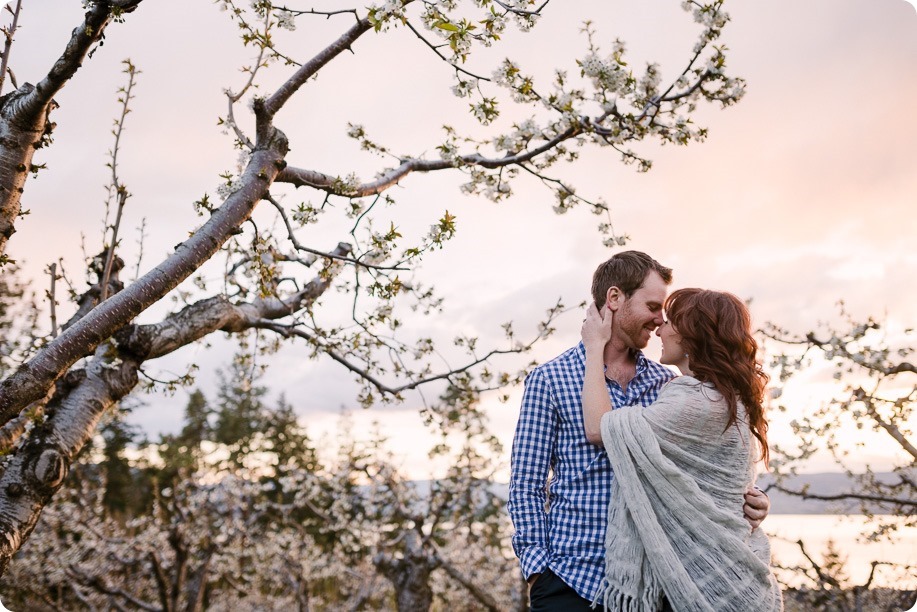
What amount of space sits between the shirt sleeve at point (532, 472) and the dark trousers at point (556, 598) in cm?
3

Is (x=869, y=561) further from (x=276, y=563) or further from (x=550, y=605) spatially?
(x=276, y=563)

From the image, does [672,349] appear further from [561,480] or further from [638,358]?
[561,480]

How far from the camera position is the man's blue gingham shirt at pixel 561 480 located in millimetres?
1909

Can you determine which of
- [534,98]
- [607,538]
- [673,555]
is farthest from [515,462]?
[534,98]

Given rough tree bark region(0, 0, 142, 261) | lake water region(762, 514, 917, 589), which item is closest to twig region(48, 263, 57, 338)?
rough tree bark region(0, 0, 142, 261)

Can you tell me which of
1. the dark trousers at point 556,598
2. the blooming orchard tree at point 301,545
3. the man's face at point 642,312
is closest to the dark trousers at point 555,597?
the dark trousers at point 556,598

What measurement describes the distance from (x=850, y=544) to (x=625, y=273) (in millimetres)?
5598

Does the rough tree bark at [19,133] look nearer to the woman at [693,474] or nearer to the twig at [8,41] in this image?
the twig at [8,41]

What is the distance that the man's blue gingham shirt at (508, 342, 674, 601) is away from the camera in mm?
1909

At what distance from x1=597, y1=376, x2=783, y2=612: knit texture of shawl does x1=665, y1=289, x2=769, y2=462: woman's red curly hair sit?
5 cm

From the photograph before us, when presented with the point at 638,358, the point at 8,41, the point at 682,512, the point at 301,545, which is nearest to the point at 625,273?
the point at 638,358

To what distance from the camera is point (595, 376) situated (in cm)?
203

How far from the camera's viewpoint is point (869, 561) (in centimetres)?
562

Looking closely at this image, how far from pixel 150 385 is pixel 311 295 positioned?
1.47 metres
